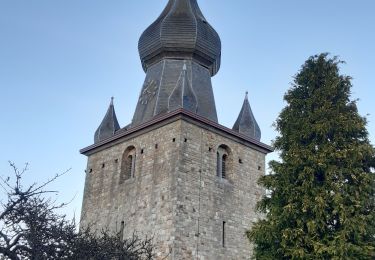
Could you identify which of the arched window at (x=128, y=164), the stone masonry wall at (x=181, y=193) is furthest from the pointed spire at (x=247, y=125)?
the arched window at (x=128, y=164)

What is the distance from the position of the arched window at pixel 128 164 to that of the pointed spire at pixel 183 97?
269 centimetres

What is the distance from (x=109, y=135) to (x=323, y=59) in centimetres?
1176

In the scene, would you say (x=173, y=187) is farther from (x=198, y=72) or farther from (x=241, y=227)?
(x=198, y=72)

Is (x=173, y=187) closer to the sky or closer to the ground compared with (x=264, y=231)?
closer to the sky

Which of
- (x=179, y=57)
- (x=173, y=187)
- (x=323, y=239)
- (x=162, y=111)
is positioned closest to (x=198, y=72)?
(x=179, y=57)

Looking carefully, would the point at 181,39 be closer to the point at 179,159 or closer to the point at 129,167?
the point at 129,167

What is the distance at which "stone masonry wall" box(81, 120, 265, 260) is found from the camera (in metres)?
20.7

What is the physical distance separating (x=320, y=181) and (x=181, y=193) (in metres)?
6.83

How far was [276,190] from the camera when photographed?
15.9 meters

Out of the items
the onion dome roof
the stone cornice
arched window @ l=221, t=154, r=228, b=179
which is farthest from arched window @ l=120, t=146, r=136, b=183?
the onion dome roof

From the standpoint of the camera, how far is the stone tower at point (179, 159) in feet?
69.3

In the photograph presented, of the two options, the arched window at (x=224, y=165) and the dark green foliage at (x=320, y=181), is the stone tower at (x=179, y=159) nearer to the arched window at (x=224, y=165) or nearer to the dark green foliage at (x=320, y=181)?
the arched window at (x=224, y=165)

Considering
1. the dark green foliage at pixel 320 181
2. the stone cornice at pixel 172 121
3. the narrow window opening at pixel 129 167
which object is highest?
the stone cornice at pixel 172 121

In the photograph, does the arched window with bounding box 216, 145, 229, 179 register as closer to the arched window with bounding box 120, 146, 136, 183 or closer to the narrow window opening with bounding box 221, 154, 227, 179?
the narrow window opening with bounding box 221, 154, 227, 179
